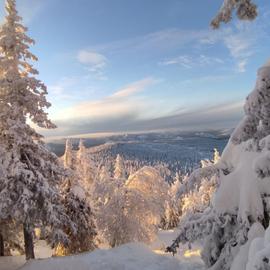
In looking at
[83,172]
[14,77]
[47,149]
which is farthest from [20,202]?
[83,172]

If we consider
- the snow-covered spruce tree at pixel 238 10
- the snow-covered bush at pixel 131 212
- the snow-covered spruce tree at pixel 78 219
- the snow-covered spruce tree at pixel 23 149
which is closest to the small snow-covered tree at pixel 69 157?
the snow-covered bush at pixel 131 212

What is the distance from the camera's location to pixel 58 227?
17781 millimetres

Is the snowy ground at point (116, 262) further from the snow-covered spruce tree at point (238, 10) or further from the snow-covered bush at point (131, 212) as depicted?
the snow-covered spruce tree at point (238, 10)

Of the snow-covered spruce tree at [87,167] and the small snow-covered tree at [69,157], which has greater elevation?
the small snow-covered tree at [69,157]

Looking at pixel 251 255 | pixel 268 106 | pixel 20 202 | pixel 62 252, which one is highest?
pixel 268 106

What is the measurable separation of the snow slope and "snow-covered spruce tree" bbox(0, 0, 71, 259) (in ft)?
4.81

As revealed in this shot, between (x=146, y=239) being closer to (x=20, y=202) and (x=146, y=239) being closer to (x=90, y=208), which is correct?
(x=90, y=208)

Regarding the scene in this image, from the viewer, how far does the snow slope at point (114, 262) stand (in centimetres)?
1574

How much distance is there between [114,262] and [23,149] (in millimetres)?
7031

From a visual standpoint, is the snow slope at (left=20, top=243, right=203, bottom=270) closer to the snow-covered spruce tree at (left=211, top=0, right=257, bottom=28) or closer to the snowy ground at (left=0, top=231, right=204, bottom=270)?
the snowy ground at (left=0, top=231, right=204, bottom=270)

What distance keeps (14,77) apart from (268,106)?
1398 cm

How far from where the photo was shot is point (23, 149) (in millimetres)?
18109

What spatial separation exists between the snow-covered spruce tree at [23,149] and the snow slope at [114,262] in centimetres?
147

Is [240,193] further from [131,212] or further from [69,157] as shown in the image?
[69,157]
